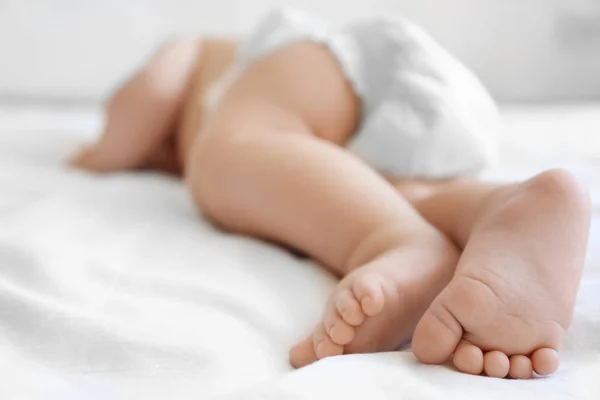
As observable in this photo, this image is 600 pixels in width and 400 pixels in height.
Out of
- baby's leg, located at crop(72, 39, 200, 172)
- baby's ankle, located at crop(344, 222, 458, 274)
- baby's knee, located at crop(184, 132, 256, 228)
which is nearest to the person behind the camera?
baby's ankle, located at crop(344, 222, 458, 274)

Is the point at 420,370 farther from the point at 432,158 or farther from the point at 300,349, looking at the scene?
the point at 432,158

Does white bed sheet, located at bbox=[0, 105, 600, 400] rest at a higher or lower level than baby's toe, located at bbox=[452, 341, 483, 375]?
lower

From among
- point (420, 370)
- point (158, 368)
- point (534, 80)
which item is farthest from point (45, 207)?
point (534, 80)

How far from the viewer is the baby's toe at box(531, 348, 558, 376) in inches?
19.1

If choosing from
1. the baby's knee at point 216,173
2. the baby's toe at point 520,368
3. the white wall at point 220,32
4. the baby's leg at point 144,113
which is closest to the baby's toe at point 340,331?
the baby's toe at point 520,368

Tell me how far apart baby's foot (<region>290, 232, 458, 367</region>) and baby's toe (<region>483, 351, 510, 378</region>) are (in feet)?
0.25

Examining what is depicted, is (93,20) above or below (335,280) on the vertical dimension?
below

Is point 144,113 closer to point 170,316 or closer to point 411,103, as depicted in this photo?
point 411,103

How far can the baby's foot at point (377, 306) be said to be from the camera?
517 millimetres

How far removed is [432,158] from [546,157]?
0.38m

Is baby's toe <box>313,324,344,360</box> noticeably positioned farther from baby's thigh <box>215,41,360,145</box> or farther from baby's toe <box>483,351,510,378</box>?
baby's thigh <box>215,41,360,145</box>

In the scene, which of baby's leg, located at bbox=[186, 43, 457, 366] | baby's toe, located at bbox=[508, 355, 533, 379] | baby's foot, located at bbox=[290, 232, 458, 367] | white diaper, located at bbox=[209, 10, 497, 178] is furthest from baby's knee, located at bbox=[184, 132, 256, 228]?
baby's toe, located at bbox=[508, 355, 533, 379]

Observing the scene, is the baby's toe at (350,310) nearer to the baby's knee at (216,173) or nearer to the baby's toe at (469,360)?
the baby's toe at (469,360)

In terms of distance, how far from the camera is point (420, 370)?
19.1 inches
